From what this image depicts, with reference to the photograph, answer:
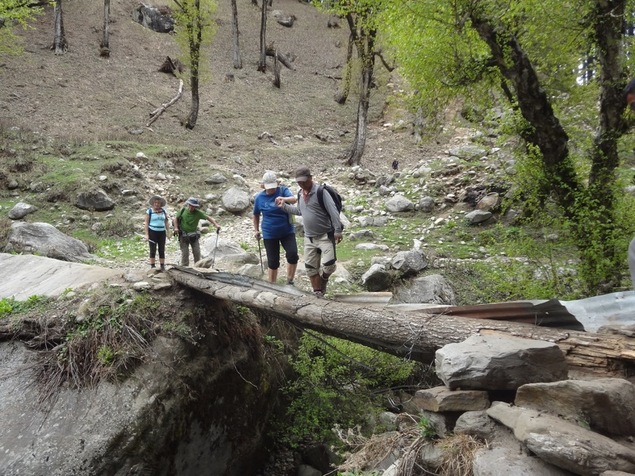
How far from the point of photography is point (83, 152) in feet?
49.9

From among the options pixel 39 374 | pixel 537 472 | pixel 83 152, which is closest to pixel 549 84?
pixel 537 472

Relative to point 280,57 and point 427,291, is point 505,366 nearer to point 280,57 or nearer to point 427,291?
point 427,291

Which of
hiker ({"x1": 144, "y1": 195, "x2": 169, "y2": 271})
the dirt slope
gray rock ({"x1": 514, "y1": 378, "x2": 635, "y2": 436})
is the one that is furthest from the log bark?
gray rock ({"x1": 514, "y1": 378, "x2": 635, "y2": 436})

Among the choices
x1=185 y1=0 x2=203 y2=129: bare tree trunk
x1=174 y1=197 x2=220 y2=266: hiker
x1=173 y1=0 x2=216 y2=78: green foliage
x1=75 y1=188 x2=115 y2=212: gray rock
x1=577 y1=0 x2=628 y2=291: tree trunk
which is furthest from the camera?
x1=185 y1=0 x2=203 y2=129: bare tree trunk

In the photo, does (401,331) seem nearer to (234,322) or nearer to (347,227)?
(234,322)

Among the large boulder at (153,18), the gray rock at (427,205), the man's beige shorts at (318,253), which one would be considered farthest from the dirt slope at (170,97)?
the man's beige shorts at (318,253)

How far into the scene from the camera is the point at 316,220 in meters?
5.70

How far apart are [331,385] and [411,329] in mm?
3975

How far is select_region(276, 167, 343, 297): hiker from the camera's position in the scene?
557 centimetres

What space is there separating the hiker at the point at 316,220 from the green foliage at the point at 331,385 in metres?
1.69

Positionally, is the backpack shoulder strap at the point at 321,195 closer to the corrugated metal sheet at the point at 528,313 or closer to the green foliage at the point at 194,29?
the corrugated metal sheet at the point at 528,313

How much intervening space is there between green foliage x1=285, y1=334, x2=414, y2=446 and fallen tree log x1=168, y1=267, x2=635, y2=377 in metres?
2.28

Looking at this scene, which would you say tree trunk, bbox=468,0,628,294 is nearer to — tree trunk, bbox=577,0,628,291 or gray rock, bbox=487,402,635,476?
tree trunk, bbox=577,0,628,291

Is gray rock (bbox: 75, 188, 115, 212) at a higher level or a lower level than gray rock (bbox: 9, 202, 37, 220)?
higher
